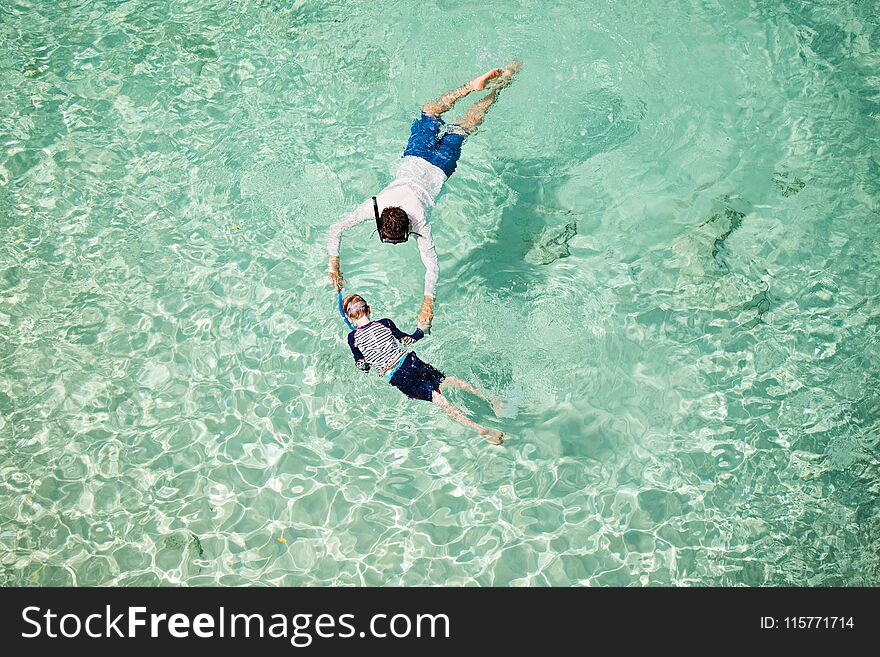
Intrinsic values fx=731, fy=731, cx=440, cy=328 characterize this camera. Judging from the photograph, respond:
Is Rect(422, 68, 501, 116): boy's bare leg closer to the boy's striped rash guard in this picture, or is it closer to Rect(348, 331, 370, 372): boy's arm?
the boy's striped rash guard

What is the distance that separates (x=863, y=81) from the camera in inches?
320

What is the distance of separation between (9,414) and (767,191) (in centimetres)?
770

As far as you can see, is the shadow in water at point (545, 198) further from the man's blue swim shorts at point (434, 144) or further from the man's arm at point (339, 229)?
the man's arm at point (339, 229)

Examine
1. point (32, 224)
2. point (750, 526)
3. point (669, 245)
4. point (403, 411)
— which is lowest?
point (750, 526)

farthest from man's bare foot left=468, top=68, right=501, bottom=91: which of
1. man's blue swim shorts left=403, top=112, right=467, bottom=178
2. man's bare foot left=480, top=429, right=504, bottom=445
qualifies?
man's bare foot left=480, top=429, right=504, bottom=445

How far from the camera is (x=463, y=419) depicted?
6035mm

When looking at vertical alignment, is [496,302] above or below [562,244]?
below

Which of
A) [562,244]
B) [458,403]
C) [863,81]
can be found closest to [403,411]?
[458,403]

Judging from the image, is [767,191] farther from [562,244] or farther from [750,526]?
[750,526]

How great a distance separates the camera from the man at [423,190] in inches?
231

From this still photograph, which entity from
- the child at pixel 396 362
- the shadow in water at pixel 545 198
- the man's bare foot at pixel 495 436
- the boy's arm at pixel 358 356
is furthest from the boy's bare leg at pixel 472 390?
the shadow in water at pixel 545 198

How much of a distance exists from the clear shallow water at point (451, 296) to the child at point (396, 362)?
0.50 metres

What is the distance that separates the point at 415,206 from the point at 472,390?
1.65m

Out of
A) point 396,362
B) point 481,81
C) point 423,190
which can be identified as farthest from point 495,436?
point 481,81
